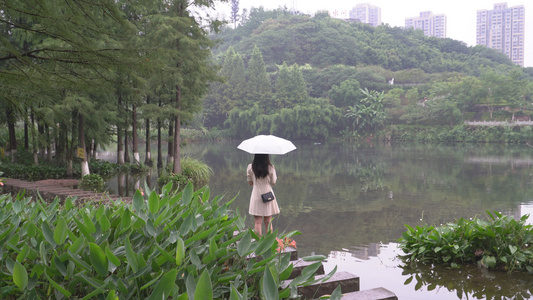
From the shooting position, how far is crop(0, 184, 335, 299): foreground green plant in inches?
61.7

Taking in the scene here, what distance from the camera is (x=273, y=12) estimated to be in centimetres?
8894

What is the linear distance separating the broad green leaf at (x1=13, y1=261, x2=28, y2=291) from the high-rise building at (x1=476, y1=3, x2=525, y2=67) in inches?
4030

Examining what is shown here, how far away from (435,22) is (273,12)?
54422 millimetres

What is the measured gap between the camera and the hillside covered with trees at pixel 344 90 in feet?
139

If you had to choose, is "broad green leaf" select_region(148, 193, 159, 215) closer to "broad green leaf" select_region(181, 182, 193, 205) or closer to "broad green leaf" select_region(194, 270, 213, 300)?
"broad green leaf" select_region(181, 182, 193, 205)

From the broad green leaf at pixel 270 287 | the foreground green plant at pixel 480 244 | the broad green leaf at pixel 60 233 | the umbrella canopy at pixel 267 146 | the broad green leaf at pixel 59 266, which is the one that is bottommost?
the foreground green plant at pixel 480 244

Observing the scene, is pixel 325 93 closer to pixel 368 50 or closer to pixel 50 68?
pixel 368 50

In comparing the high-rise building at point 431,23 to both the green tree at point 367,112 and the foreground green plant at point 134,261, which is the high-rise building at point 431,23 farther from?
the foreground green plant at point 134,261

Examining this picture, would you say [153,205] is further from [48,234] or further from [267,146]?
[267,146]

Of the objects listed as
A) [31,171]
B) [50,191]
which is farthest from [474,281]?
[31,171]

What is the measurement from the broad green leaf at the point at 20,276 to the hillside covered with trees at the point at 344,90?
34.2m

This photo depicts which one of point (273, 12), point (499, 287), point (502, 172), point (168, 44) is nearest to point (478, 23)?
point (273, 12)

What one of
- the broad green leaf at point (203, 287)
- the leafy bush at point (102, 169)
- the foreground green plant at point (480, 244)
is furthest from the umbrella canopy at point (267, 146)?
the leafy bush at point (102, 169)

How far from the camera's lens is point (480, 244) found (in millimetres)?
4617
